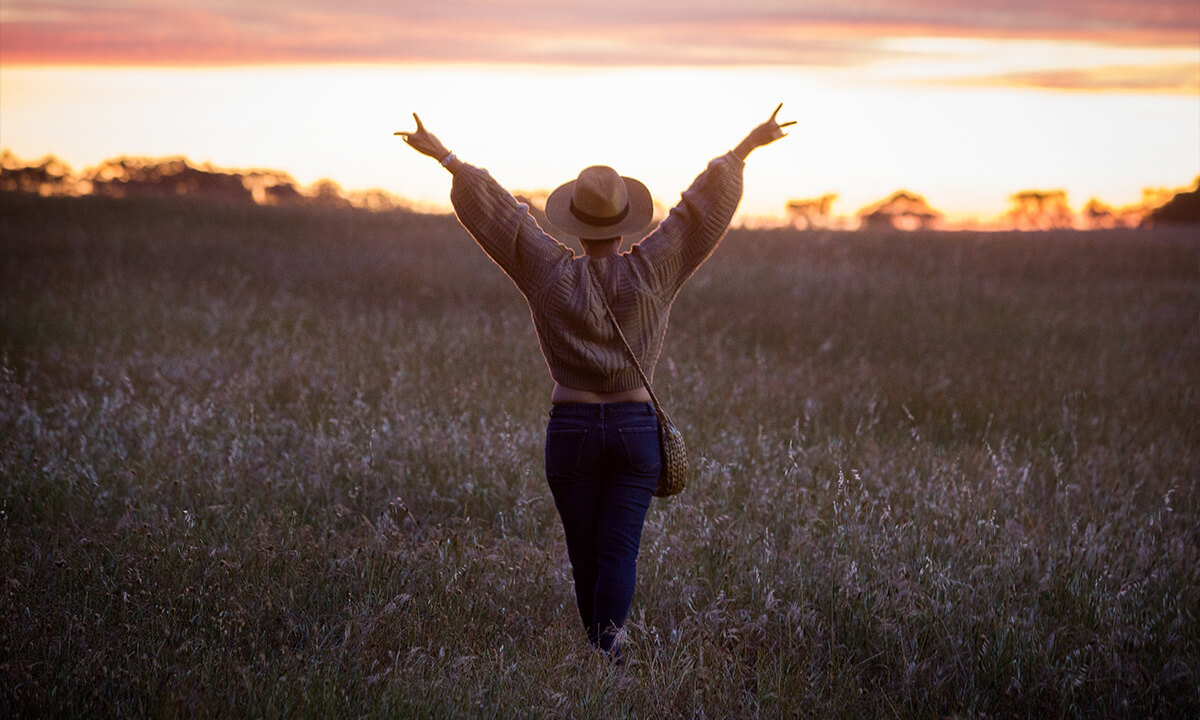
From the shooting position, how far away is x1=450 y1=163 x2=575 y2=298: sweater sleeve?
145 inches

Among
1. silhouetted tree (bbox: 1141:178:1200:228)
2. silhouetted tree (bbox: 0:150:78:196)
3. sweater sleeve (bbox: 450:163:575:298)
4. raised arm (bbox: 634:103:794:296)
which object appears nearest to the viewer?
sweater sleeve (bbox: 450:163:575:298)

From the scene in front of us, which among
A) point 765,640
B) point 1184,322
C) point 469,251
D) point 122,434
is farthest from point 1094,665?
point 469,251

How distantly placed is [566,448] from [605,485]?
273 mm

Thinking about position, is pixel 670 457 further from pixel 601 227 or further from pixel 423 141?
pixel 423 141

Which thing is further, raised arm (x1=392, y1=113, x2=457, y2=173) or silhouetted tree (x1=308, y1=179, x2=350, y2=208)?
silhouetted tree (x1=308, y1=179, x2=350, y2=208)

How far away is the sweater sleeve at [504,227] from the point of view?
3684mm

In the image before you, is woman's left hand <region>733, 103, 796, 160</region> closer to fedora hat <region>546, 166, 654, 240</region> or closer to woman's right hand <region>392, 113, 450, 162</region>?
fedora hat <region>546, 166, 654, 240</region>

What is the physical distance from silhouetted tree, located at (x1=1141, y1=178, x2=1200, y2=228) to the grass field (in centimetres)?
2874

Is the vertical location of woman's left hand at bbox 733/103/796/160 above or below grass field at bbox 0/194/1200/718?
above

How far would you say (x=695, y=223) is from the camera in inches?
151

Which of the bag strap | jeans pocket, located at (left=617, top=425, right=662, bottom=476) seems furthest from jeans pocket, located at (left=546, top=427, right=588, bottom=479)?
the bag strap

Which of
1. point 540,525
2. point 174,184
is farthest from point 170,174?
point 540,525

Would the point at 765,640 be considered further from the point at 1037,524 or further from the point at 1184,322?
the point at 1184,322

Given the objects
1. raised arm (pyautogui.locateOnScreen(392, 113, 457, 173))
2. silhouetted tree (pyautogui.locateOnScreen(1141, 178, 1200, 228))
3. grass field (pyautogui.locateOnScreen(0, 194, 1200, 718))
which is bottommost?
grass field (pyautogui.locateOnScreen(0, 194, 1200, 718))
